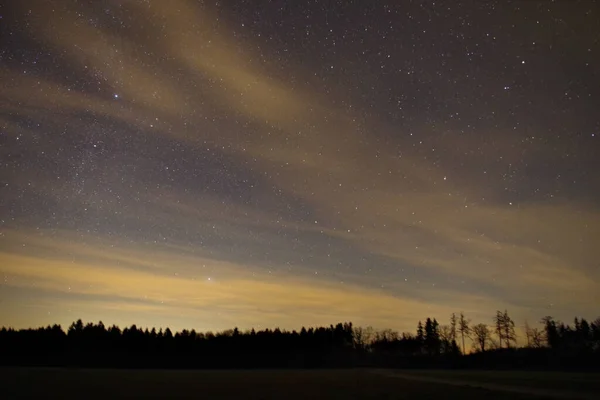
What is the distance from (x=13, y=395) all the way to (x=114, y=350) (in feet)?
374

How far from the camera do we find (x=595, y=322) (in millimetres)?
135750

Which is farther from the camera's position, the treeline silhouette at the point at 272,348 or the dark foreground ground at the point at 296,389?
the treeline silhouette at the point at 272,348

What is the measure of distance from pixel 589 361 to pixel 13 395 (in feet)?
304

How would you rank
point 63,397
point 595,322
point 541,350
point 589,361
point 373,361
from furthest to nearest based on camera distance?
point 373,361 < point 595,322 < point 541,350 < point 589,361 < point 63,397

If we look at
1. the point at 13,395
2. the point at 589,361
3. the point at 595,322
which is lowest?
the point at 13,395

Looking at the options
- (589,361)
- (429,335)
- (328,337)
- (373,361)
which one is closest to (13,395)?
(589,361)

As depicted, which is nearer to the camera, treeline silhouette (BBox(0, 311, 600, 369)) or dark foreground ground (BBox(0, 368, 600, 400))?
dark foreground ground (BBox(0, 368, 600, 400))

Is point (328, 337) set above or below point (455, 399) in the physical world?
above

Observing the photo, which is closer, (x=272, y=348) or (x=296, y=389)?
(x=296, y=389)

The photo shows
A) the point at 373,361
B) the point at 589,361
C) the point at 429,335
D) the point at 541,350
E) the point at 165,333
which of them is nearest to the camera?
the point at 589,361

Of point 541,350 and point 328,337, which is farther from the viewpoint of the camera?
point 328,337

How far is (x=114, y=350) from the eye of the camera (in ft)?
461

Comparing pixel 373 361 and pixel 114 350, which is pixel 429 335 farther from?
pixel 114 350

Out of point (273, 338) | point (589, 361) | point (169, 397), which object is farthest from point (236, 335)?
point (169, 397)
